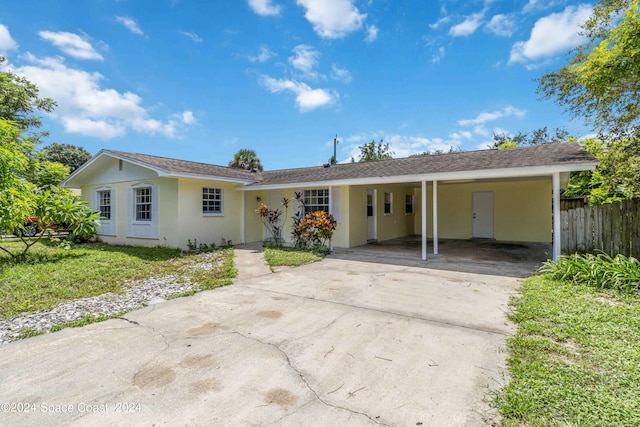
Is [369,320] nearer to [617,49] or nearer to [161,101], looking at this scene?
[617,49]

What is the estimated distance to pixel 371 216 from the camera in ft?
42.8

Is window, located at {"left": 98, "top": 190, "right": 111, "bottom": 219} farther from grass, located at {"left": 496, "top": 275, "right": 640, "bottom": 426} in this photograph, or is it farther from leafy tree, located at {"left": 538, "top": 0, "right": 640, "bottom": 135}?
leafy tree, located at {"left": 538, "top": 0, "right": 640, "bottom": 135}

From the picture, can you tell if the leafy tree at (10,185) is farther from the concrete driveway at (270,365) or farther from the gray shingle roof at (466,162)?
the concrete driveway at (270,365)

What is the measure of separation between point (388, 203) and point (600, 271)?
880cm

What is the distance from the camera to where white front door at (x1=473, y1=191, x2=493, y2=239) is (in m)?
13.7

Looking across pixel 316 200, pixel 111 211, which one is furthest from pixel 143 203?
pixel 316 200

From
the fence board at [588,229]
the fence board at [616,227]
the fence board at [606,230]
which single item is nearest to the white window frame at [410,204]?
the fence board at [588,229]

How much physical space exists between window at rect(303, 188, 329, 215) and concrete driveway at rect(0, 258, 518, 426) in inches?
265

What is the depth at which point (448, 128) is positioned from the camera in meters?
28.1

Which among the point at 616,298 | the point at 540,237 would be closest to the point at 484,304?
the point at 616,298

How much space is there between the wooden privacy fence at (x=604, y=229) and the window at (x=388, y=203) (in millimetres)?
7251

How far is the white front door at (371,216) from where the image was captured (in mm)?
12820

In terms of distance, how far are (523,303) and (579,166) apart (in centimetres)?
405

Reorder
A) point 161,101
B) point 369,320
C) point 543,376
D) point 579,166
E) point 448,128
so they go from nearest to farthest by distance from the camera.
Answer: point 543,376
point 369,320
point 579,166
point 161,101
point 448,128
